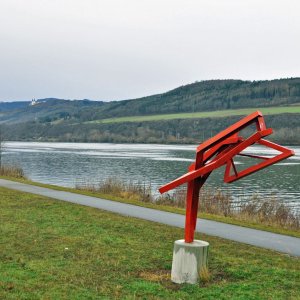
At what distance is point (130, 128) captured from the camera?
411 feet

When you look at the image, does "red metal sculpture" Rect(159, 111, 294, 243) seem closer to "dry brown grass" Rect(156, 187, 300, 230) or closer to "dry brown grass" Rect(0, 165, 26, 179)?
"dry brown grass" Rect(156, 187, 300, 230)

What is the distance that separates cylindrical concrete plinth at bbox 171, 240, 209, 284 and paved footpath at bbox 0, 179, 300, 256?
269 centimetres

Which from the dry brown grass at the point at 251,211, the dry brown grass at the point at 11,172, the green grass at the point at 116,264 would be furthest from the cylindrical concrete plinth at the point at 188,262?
the dry brown grass at the point at 11,172

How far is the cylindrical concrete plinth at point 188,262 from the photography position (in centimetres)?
707

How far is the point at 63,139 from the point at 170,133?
31629 millimetres

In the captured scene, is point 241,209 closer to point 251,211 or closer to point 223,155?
point 251,211

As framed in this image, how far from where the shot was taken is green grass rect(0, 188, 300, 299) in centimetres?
652

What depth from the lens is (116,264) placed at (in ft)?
25.8

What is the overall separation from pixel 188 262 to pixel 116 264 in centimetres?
131

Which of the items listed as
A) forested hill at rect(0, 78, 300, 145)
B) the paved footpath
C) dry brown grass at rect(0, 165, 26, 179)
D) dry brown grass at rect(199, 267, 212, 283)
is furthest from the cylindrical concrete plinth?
forested hill at rect(0, 78, 300, 145)

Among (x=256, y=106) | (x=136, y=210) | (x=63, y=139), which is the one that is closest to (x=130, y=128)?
(x=63, y=139)

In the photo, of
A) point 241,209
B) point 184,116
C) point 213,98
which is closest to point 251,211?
point 241,209

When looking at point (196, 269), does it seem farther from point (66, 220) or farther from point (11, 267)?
point (66, 220)

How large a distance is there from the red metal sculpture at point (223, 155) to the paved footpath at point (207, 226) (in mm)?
2719
